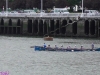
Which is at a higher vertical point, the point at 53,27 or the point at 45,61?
the point at 45,61

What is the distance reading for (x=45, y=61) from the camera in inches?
3019

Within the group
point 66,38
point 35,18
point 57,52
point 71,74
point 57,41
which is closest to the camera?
point 71,74

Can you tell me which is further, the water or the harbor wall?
the harbor wall

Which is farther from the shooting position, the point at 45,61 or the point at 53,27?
the point at 53,27

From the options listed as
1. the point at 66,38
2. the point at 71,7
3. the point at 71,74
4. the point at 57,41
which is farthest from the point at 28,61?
the point at 71,7

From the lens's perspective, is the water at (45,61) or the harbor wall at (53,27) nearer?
the water at (45,61)

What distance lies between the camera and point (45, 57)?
81.8 m

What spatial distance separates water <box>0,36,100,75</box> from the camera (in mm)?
67562

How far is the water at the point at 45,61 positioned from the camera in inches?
2660

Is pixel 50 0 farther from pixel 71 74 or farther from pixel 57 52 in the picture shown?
pixel 71 74

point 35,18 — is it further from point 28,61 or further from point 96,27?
point 28,61

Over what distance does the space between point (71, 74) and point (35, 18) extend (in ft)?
197

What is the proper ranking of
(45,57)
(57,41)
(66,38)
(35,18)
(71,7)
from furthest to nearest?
(71,7) < (35,18) < (66,38) < (57,41) < (45,57)

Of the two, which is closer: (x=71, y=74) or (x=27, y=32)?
(x=71, y=74)
